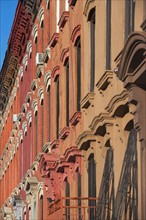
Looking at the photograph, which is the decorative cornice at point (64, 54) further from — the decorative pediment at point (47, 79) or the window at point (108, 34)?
the window at point (108, 34)

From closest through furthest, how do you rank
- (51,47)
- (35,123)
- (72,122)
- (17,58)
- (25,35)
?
1. (72,122)
2. (51,47)
3. (35,123)
4. (25,35)
5. (17,58)

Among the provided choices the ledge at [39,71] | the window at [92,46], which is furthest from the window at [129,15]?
the ledge at [39,71]

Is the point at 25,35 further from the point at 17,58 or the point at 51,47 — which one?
the point at 51,47

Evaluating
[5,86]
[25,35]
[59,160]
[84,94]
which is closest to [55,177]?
[59,160]

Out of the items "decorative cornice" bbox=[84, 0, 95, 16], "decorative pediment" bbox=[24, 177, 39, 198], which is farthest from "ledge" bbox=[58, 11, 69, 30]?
"decorative pediment" bbox=[24, 177, 39, 198]

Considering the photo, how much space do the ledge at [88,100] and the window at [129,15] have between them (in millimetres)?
3250

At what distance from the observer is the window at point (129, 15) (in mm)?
16852

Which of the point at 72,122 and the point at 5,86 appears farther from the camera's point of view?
the point at 5,86

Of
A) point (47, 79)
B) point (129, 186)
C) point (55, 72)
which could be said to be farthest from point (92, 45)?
point (47, 79)

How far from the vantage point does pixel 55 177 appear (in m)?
25.1

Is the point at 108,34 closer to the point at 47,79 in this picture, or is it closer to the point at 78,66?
the point at 78,66

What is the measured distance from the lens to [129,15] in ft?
56.2

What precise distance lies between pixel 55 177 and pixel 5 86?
21214 millimetres

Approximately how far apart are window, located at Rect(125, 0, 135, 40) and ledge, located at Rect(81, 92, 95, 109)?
325 cm
